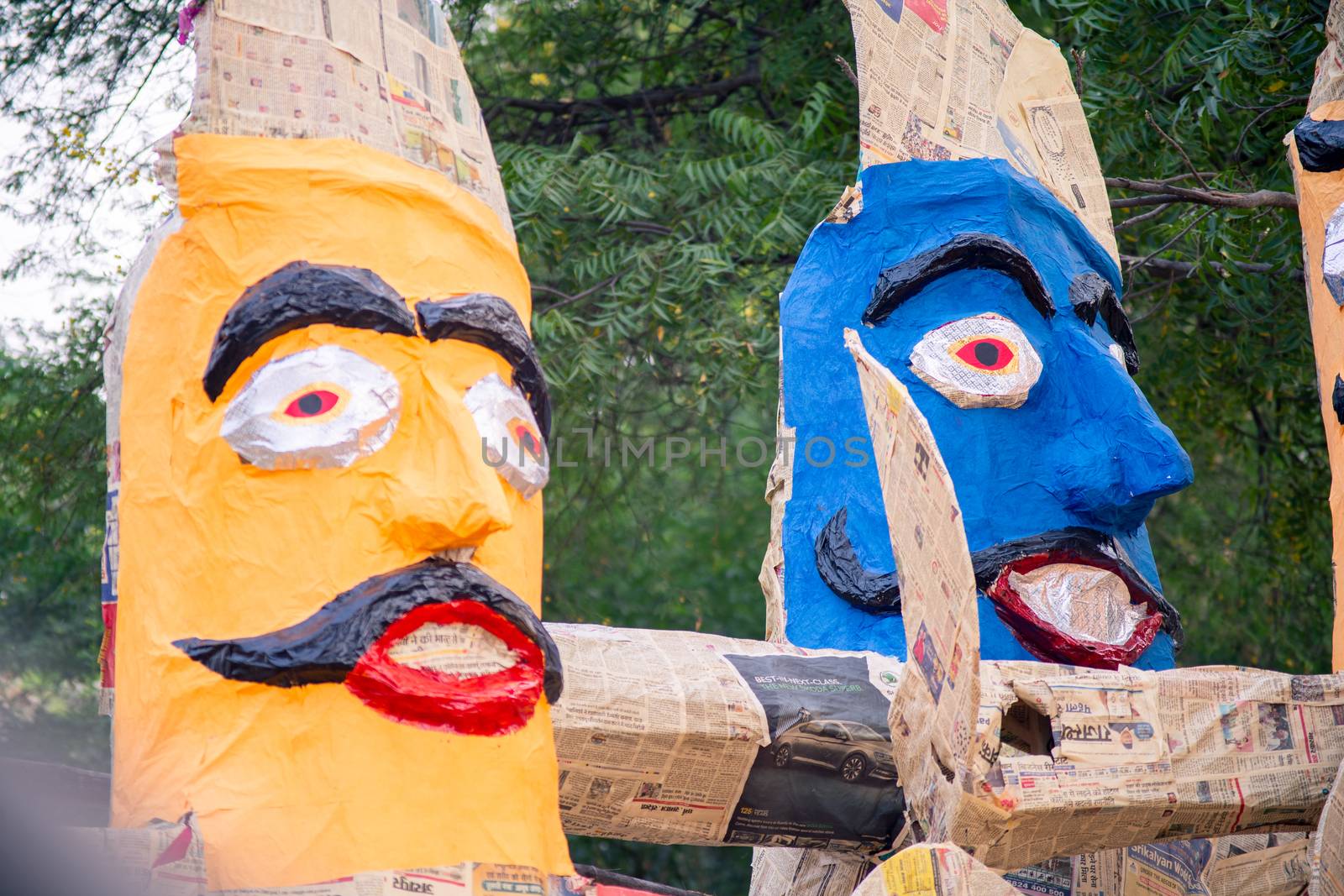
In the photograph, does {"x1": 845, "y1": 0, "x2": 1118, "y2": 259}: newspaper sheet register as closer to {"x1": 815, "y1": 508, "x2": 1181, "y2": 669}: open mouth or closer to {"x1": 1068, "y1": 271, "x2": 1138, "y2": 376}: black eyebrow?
{"x1": 1068, "y1": 271, "x2": 1138, "y2": 376}: black eyebrow

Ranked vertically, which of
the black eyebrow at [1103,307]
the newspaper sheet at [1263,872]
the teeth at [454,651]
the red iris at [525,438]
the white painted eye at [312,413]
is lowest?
the newspaper sheet at [1263,872]

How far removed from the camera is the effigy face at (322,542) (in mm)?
2293

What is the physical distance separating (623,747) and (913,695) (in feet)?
1.81

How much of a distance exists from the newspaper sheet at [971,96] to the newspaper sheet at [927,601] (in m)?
1.23

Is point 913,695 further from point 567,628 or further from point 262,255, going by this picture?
point 262,255

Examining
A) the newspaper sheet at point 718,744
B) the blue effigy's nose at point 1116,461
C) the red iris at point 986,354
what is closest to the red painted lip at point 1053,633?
the blue effigy's nose at point 1116,461

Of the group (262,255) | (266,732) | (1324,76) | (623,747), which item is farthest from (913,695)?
(1324,76)

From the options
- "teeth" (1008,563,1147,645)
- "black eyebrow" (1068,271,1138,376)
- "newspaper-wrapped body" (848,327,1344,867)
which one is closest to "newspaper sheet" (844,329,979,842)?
"newspaper-wrapped body" (848,327,1344,867)

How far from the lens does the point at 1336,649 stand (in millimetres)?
3242

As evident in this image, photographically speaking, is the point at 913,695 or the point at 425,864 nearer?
the point at 425,864

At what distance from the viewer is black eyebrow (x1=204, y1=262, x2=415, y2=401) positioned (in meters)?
2.42

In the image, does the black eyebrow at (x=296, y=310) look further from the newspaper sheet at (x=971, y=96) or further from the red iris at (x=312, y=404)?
the newspaper sheet at (x=971, y=96)

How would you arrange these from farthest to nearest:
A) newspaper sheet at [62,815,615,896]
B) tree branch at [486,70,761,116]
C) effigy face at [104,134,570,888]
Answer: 1. tree branch at [486,70,761,116]
2. effigy face at [104,134,570,888]
3. newspaper sheet at [62,815,615,896]

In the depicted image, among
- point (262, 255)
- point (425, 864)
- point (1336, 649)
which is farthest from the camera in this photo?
point (1336, 649)
